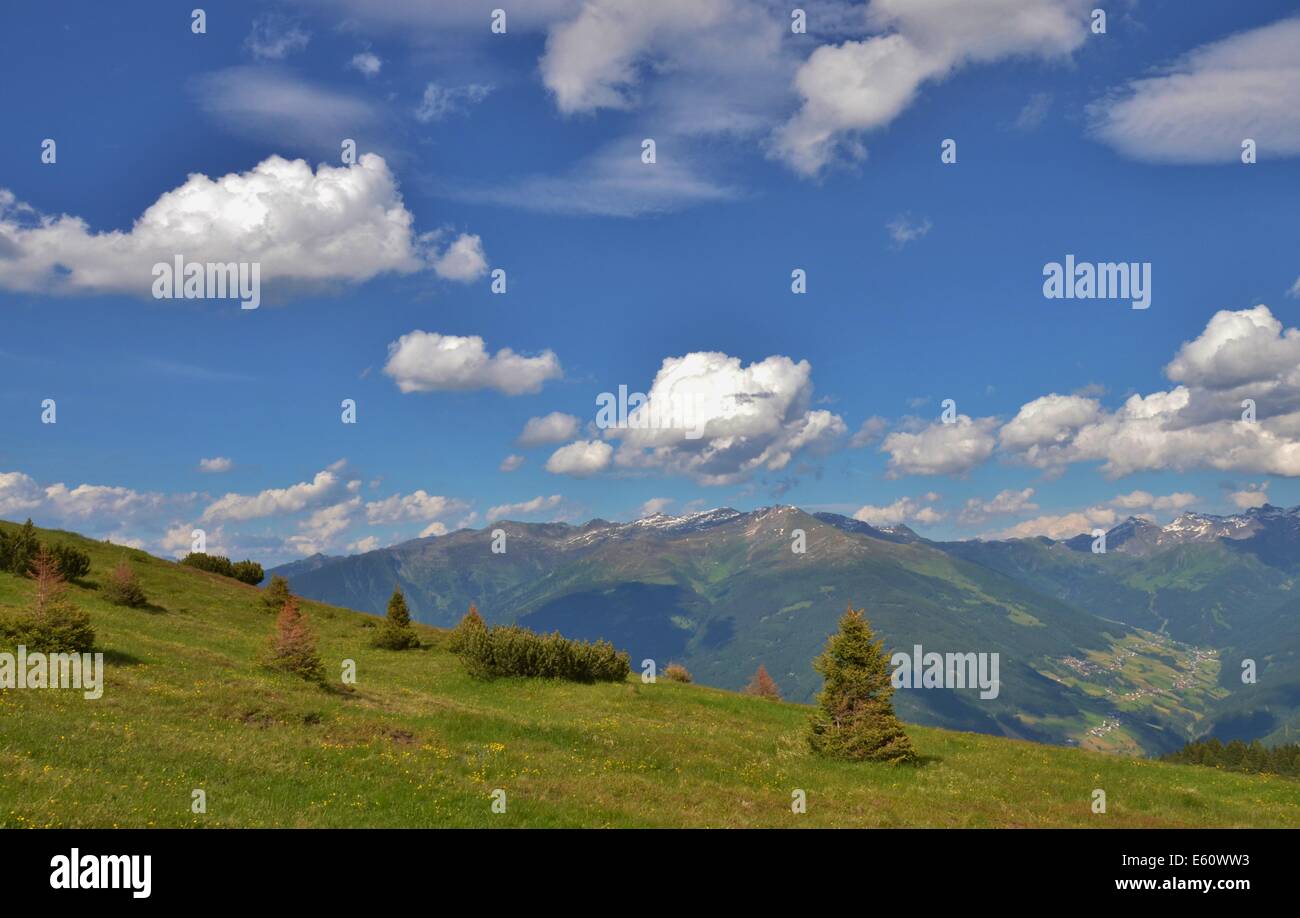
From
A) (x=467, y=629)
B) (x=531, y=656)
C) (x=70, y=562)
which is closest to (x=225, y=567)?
(x=70, y=562)

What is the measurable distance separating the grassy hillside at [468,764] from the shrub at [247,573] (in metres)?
27.1

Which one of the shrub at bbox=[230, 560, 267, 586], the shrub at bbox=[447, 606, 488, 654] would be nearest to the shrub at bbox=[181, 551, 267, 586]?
the shrub at bbox=[230, 560, 267, 586]

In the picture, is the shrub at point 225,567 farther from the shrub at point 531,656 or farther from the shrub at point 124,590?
the shrub at point 531,656

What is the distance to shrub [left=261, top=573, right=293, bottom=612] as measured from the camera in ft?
182

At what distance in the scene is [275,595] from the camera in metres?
56.6

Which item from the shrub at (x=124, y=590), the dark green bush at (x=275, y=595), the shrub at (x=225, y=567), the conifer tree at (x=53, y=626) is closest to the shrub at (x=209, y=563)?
the shrub at (x=225, y=567)

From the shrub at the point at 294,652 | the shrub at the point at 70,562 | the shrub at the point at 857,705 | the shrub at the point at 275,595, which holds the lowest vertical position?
the shrub at the point at 857,705

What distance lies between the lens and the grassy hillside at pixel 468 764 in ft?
57.5

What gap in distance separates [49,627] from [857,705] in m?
32.0

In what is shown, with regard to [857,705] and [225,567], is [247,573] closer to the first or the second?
A: [225,567]
